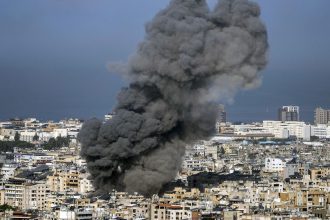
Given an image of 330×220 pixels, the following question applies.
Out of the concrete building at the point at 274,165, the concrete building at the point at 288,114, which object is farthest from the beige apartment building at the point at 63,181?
the concrete building at the point at 288,114

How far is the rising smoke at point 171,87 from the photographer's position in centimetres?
3756

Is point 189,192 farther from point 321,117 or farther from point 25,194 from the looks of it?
point 321,117

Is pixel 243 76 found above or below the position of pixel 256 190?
above

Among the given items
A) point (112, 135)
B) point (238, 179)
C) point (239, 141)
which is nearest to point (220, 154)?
point (239, 141)

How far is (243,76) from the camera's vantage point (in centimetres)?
3862

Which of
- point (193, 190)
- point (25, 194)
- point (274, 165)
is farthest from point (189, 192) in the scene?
point (274, 165)

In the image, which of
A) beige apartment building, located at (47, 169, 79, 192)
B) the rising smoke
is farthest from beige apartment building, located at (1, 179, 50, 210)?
the rising smoke

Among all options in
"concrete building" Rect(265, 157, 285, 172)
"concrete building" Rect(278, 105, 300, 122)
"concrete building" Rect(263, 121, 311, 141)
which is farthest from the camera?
"concrete building" Rect(278, 105, 300, 122)

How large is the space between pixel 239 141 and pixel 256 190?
46.7 metres

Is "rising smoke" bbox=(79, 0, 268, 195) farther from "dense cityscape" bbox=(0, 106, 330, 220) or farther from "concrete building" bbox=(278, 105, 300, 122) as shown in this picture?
"concrete building" bbox=(278, 105, 300, 122)

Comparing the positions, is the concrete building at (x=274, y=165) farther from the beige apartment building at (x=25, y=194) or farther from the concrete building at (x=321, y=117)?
the concrete building at (x=321, y=117)

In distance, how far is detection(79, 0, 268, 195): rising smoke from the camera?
37.6m

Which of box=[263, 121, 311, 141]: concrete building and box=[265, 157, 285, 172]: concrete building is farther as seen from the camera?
box=[263, 121, 311, 141]: concrete building

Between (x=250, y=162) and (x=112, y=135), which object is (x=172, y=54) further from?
(x=250, y=162)
